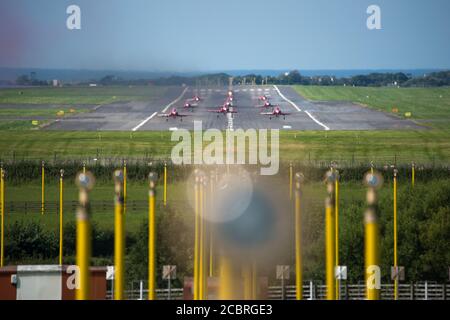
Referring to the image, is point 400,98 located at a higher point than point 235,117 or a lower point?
higher

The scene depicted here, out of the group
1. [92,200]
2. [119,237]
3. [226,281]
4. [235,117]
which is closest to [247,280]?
[226,281]

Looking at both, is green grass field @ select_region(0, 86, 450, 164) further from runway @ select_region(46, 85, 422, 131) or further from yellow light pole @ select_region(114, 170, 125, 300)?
yellow light pole @ select_region(114, 170, 125, 300)

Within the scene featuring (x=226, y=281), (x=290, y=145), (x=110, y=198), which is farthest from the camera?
(x=290, y=145)

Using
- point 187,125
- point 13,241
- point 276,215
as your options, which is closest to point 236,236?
point 276,215

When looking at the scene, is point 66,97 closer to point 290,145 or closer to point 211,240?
point 290,145

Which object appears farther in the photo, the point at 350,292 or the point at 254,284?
the point at 350,292

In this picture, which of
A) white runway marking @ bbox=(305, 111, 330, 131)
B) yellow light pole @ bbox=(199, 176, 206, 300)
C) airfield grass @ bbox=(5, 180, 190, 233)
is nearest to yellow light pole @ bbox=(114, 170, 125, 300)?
yellow light pole @ bbox=(199, 176, 206, 300)

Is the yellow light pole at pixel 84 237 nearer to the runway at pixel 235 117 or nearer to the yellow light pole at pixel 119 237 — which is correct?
the yellow light pole at pixel 119 237
